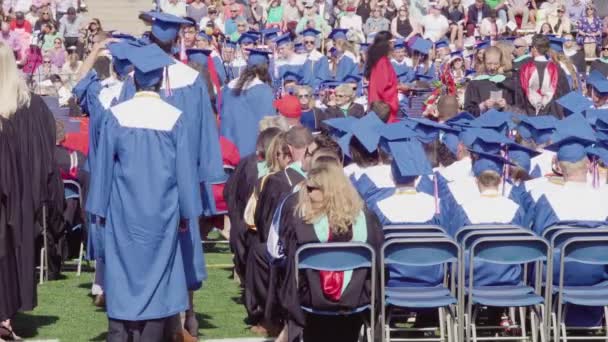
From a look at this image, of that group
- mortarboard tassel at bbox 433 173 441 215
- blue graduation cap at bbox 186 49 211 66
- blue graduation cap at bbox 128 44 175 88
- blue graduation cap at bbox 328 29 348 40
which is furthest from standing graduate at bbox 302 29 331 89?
blue graduation cap at bbox 128 44 175 88

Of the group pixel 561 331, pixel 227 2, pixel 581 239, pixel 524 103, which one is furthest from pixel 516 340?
pixel 227 2

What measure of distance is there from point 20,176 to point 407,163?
2.42 meters

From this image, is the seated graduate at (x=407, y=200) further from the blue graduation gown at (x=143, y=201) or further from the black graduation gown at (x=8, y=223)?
the black graduation gown at (x=8, y=223)

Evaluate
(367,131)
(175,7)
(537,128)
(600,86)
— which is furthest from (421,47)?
(367,131)

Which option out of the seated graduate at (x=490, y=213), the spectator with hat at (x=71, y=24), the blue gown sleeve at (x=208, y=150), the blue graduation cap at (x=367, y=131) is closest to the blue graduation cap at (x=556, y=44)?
the blue graduation cap at (x=367, y=131)

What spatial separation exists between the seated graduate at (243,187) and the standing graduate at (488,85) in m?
5.03

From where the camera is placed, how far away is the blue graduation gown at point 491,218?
29.1ft

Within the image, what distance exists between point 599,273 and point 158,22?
10.3 feet

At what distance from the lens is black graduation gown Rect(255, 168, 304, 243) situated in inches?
374

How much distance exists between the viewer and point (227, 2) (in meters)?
27.9

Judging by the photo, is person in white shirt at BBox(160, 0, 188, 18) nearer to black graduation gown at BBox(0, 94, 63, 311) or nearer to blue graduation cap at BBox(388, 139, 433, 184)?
black graduation gown at BBox(0, 94, 63, 311)

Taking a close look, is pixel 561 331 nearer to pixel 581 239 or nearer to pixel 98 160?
pixel 581 239

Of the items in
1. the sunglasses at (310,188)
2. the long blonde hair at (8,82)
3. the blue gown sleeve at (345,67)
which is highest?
the long blonde hair at (8,82)

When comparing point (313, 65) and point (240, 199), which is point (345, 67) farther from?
point (240, 199)
